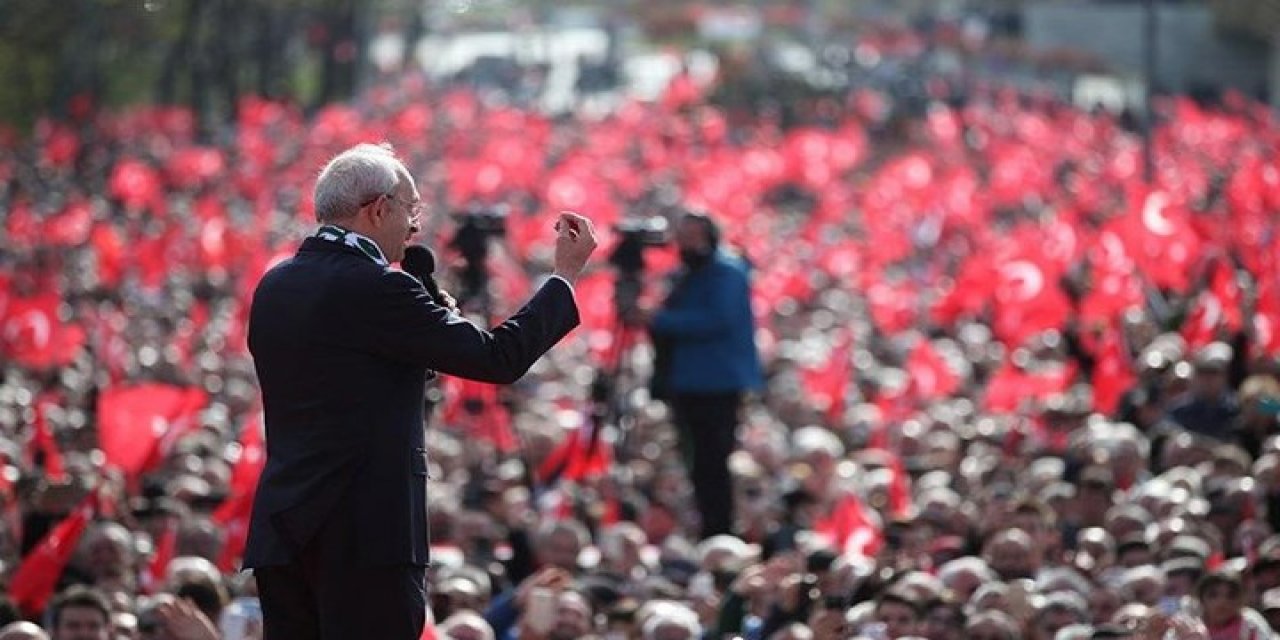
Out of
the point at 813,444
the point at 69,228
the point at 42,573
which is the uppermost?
the point at 69,228

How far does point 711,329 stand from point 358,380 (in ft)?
23.0

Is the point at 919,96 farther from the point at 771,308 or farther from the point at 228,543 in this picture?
the point at 228,543

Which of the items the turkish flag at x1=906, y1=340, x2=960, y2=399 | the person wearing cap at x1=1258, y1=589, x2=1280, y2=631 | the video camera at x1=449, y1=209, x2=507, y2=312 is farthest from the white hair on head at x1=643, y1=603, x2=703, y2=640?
the turkish flag at x1=906, y1=340, x2=960, y2=399

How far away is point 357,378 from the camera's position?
7.62 meters

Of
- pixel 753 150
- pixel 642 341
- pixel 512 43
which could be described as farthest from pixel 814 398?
pixel 512 43

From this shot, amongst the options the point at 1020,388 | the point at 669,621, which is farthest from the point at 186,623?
the point at 1020,388

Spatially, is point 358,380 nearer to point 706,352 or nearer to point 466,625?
point 466,625

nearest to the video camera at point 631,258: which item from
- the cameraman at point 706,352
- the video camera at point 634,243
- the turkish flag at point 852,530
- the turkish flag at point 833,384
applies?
the video camera at point 634,243

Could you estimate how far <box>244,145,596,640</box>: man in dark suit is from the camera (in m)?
7.60

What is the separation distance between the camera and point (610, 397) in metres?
14.7

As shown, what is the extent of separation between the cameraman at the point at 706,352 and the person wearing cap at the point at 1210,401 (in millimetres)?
2644

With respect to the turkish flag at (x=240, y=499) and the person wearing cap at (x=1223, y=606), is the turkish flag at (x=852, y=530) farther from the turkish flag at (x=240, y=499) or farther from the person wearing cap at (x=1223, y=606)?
the person wearing cap at (x=1223, y=606)

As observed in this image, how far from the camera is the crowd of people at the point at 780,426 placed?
39.7 ft

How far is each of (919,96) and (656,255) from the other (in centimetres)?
3516
